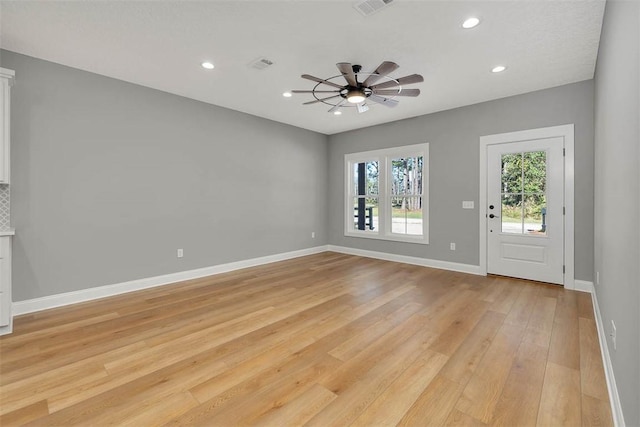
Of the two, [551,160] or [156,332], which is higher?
[551,160]

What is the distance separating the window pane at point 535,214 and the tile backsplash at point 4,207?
20.9 ft

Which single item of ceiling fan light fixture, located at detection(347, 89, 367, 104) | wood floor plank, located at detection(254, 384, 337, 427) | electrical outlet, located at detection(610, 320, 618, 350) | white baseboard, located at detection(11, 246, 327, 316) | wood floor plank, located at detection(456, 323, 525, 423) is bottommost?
wood floor plank, located at detection(254, 384, 337, 427)

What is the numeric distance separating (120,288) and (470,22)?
16.1ft

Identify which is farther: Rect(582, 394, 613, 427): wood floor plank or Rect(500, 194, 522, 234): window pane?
Rect(500, 194, 522, 234): window pane

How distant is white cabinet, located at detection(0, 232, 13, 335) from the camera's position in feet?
8.51

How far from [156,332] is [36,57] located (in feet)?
10.7

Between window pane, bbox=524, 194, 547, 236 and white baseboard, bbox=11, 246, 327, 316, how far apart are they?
430 cm

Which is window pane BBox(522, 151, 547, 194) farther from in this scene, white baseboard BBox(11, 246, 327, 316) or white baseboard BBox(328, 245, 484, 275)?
white baseboard BBox(11, 246, 327, 316)

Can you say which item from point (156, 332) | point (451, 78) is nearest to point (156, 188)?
point (156, 332)

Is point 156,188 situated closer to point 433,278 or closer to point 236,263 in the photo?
point 236,263

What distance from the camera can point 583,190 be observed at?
380 centimetres

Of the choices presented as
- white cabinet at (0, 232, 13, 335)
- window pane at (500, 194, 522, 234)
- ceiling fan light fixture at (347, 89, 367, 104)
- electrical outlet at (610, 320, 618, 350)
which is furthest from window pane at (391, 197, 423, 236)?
white cabinet at (0, 232, 13, 335)

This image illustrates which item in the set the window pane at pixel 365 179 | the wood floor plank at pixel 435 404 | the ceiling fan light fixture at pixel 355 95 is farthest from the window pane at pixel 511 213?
the wood floor plank at pixel 435 404

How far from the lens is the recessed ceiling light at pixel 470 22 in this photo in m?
2.51
